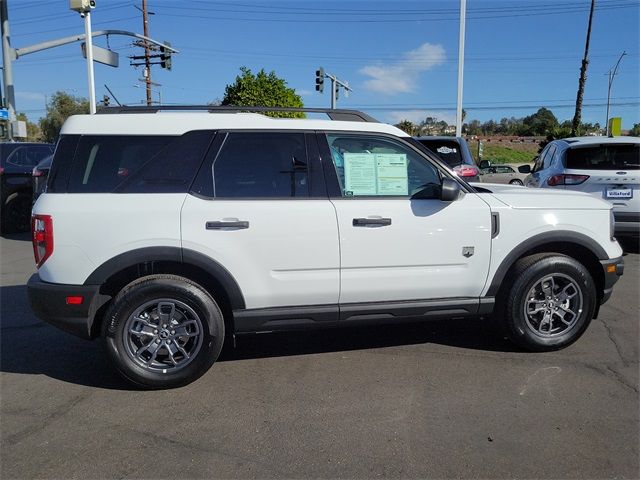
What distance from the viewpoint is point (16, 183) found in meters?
10.9

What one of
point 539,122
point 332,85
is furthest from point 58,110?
point 539,122

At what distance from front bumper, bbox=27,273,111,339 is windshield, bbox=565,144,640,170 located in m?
6.74

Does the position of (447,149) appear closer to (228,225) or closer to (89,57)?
(228,225)

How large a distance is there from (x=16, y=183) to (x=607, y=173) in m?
10.7

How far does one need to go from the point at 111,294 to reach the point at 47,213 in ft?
2.34

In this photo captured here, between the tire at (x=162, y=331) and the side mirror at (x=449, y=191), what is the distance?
189 cm

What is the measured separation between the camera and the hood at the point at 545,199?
436cm

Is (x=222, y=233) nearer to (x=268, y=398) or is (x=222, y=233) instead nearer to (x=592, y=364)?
(x=268, y=398)

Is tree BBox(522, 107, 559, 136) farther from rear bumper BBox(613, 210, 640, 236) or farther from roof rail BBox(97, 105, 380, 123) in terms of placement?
roof rail BBox(97, 105, 380, 123)

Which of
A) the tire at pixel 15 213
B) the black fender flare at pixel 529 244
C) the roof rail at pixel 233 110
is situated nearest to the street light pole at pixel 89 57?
the tire at pixel 15 213

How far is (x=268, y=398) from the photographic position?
12.4 feet

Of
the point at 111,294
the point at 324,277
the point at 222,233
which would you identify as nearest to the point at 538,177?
the point at 324,277

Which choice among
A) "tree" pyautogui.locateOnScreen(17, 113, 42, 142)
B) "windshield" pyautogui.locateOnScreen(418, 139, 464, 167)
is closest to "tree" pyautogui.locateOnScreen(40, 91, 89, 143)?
"tree" pyautogui.locateOnScreen(17, 113, 42, 142)

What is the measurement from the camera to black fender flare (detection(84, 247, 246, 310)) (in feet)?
12.2
